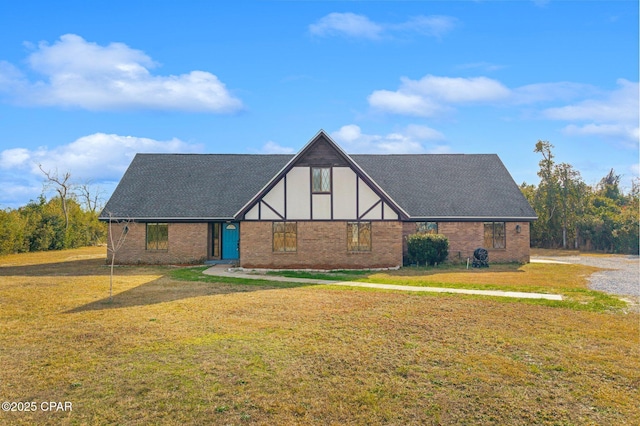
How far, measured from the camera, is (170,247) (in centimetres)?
2472

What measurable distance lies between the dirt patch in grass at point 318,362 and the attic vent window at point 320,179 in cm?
946

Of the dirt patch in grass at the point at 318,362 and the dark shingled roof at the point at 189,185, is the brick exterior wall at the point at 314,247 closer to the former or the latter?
the dark shingled roof at the point at 189,185

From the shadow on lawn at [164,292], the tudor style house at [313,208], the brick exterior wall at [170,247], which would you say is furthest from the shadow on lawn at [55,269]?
the shadow on lawn at [164,292]

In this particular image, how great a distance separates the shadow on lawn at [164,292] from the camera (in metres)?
13.1

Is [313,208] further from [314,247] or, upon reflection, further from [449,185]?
[449,185]

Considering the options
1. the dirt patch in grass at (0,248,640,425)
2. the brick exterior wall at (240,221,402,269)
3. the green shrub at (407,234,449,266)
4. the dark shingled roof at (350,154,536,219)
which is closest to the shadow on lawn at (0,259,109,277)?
the brick exterior wall at (240,221,402,269)

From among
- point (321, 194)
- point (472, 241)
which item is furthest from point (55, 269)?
point (472, 241)

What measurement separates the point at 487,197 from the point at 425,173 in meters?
4.27

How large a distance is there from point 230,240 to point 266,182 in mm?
4610

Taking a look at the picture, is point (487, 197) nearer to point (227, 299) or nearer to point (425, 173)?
point (425, 173)

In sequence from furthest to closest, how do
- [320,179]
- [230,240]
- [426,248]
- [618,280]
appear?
[230,240], [426,248], [320,179], [618,280]

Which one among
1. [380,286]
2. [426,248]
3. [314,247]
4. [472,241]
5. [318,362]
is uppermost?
[472,241]

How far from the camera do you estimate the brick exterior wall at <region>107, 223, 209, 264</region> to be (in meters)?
24.7

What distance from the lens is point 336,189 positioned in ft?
72.3
